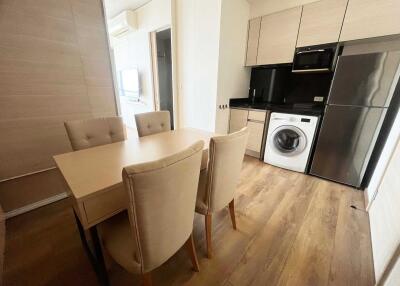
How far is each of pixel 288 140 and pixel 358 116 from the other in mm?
819

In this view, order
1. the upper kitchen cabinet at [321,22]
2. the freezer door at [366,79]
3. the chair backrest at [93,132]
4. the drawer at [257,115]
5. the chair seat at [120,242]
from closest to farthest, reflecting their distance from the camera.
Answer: the chair seat at [120,242]
the chair backrest at [93,132]
the freezer door at [366,79]
the upper kitchen cabinet at [321,22]
the drawer at [257,115]

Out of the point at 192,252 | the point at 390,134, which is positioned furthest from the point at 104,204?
the point at 390,134

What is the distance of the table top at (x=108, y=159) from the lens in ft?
A: 2.66

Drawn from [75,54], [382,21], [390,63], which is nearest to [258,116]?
[390,63]

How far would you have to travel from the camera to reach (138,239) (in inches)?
26.8

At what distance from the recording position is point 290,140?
251cm

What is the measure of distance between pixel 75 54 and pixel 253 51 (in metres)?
2.50

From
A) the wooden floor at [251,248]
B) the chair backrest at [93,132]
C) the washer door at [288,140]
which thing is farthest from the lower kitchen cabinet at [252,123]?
the chair backrest at [93,132]

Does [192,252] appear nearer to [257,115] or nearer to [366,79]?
[257,115]

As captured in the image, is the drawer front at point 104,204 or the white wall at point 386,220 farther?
the white wall at point 386,220

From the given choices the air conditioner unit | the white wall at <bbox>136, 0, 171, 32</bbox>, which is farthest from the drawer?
the air conditioner unit

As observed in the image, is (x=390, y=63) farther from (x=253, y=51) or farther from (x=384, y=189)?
(x=253, y=51)

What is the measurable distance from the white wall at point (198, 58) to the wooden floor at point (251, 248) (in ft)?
5.20

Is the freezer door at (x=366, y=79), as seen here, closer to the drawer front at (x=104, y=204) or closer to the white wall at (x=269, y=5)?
the white wall at (x=269, y=5)
